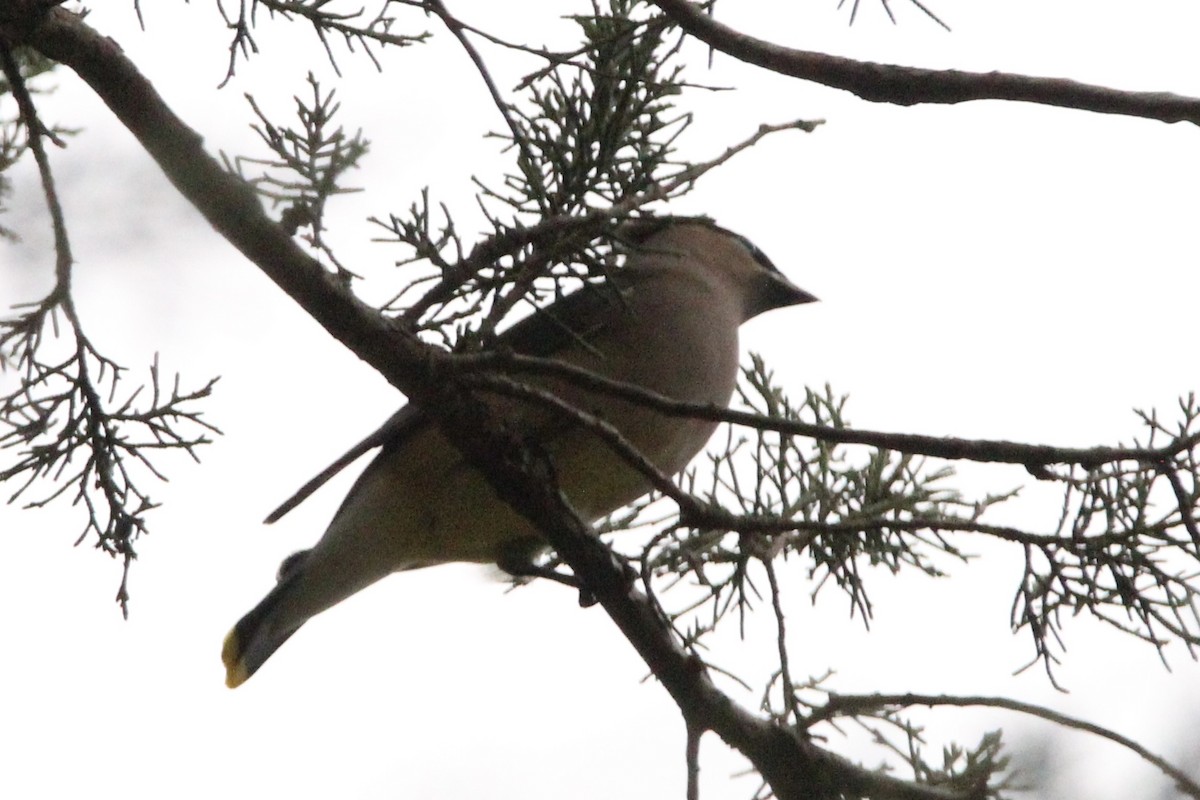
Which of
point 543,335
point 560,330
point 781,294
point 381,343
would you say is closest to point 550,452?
point 560,330

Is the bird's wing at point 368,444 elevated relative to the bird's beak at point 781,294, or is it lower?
lower

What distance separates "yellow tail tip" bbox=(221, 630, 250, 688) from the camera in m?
4.39

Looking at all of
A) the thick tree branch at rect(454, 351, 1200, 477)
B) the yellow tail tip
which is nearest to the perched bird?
the yellow tail tip

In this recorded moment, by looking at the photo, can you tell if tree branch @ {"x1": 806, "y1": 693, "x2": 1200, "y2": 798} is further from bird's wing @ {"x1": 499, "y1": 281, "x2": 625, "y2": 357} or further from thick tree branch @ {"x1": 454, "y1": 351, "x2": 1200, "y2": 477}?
bird's wing @ {"x1": 499, "y1": 281, "x2": 625, "y2": 357}

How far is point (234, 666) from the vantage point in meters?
4.39

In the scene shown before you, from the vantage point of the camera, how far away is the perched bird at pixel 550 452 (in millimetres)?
3979

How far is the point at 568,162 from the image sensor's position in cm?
335

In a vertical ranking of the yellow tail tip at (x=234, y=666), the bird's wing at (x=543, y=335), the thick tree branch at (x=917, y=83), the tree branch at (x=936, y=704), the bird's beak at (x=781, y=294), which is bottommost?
the tree branch at (x=936, y=704)

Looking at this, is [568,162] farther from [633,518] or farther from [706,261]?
[706,261]

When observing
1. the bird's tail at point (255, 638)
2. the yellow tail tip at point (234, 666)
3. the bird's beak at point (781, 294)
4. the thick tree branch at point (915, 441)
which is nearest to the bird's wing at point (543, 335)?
the bird's tail at point (255, 638)

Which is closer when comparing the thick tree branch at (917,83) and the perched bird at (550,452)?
the thick tree branch at (917,83)

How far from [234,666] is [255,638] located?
10cm

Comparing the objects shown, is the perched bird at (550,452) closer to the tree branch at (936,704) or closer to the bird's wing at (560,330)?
the bird's wing at (560,330)

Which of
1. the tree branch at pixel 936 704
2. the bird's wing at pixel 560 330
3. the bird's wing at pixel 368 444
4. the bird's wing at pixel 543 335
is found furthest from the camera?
the bird's wing at pixel 560 330
